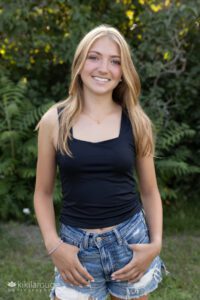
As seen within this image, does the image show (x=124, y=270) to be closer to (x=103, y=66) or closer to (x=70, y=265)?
(x=70, y=265)

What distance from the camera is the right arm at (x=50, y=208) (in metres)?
2.01

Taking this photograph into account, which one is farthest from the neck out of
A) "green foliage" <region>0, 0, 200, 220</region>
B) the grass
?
"green foliage" <region>0, 0, 200, 220</region>

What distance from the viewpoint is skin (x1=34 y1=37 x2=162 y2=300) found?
203 cm

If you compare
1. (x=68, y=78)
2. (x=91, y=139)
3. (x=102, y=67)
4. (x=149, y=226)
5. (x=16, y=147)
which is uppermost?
(x=102, y=67)

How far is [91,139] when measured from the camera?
2047mm

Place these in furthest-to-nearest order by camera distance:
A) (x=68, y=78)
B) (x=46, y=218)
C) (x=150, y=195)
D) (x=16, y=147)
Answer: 1. (x=68, y=78)
2. (x=16, y=147)
3. (x=150, y=195)
4. (x=46, y=218)

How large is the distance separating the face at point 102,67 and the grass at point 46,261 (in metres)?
1.99

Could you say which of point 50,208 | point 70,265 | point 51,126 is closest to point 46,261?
point 50,208

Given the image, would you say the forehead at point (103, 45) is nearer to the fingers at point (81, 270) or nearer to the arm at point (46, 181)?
the arm at point (46, 181)

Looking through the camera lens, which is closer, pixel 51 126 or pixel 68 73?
pixel 51 126

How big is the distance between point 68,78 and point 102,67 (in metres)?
3.39

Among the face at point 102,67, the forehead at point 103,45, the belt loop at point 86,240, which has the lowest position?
the belt loop at point 86,240

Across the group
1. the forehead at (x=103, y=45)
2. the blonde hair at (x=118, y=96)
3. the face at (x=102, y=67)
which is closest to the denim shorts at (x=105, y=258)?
the blonde hair at (x=118, y=96)

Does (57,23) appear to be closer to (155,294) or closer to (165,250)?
(165,250)
